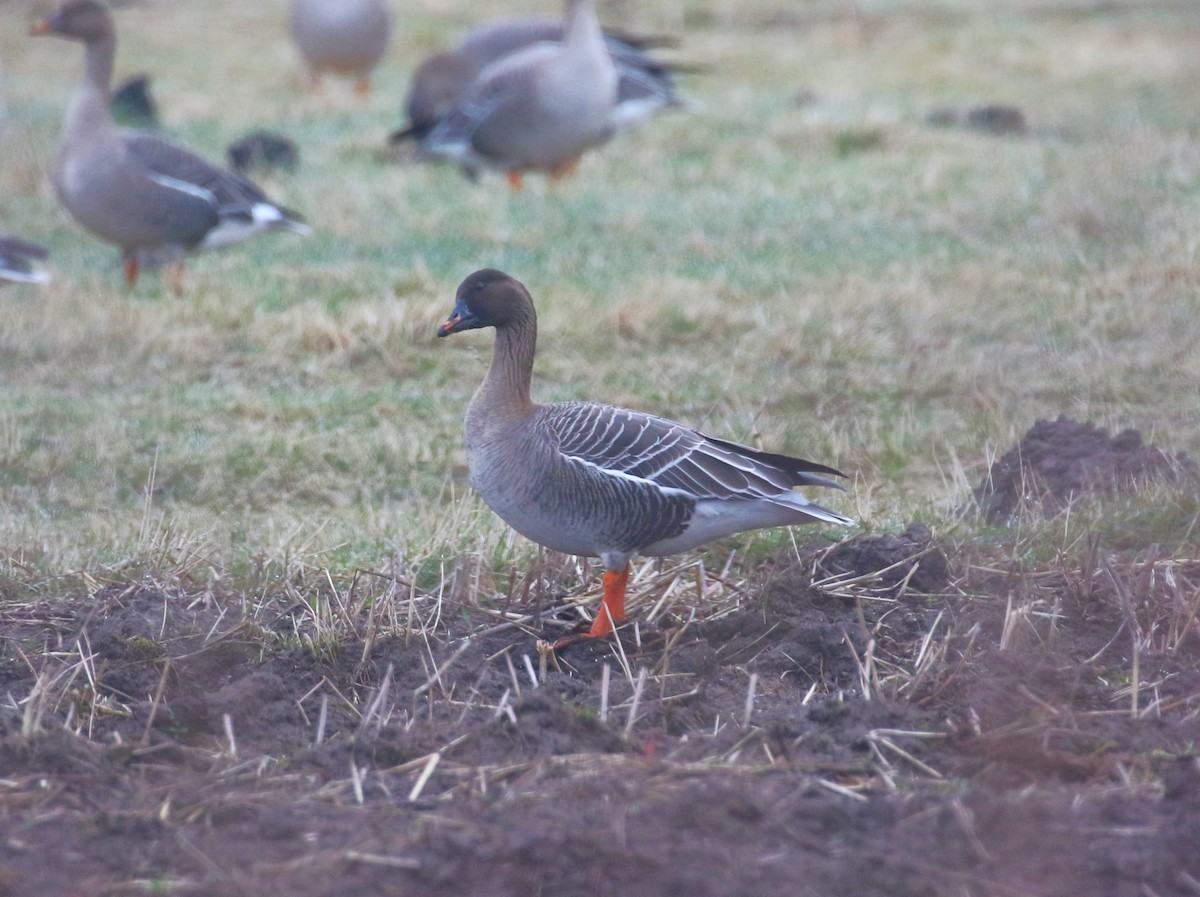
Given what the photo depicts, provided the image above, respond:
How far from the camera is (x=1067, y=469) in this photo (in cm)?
577

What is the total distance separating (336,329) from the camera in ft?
26.7

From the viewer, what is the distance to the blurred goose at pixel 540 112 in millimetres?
12109

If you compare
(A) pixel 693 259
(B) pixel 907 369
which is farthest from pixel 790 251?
(B) pixel 907 369

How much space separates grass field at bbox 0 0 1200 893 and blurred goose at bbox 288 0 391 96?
1104 mm

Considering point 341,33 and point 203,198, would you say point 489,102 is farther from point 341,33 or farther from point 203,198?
point 341,33

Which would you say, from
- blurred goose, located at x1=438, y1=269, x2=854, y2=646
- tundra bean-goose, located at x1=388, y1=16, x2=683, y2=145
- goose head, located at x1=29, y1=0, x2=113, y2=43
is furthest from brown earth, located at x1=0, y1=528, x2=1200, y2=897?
tundra bean-goose, located at x1=388, y1=16, x2=683, y2=145

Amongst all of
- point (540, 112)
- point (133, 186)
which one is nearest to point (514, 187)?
point (540, 112)

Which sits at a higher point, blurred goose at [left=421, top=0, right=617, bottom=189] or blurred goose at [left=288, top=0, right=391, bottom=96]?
blurred goose at [left=288, top=0, right=391, bottom=96]

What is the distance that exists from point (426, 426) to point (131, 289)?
10.1 ft

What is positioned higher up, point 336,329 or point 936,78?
point 936,78

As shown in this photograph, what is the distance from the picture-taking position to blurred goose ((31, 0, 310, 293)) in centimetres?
930

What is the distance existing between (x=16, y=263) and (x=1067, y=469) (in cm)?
608

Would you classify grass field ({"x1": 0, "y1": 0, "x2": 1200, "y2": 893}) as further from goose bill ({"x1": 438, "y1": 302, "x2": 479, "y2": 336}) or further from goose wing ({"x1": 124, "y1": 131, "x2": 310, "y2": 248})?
goose bill ({"x1": 438, "y1": 302, "x2": 479, "y2": 336})

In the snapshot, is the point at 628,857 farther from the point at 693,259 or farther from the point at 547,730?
the point at 693,259
